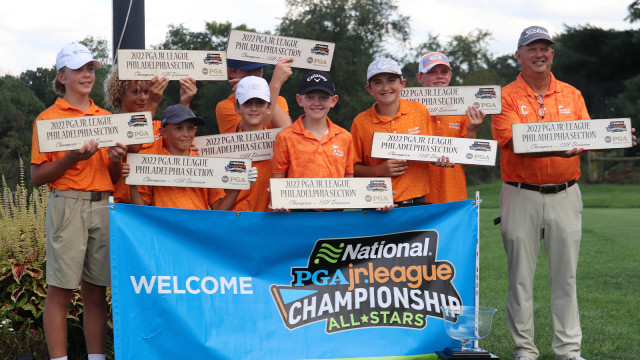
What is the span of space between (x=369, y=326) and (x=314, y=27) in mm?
45434

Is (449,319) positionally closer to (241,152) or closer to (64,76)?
(241,152)

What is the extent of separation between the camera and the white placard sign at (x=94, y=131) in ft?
16.1

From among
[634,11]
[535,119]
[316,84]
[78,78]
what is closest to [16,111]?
[78,78]

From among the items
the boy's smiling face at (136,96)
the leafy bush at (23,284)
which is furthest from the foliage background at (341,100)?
the boy's smiling face at (136,96)

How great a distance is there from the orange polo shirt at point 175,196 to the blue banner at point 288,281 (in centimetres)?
26

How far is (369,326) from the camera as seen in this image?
17.6ft

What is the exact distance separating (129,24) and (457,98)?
271cm

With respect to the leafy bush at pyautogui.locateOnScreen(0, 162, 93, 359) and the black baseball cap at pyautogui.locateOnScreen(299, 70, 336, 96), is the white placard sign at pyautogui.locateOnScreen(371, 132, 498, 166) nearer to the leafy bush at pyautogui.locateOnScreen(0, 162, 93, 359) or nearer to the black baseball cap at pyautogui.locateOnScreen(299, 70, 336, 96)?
the black baseball cap at pyautogui.locateOnScreen(299, 70, 336, 96)

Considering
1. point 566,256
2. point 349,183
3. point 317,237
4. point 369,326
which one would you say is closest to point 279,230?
point 317,237

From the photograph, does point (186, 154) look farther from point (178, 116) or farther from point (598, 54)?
point (598, 54)

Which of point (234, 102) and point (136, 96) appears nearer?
point (136, 96)

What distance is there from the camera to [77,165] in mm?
5184

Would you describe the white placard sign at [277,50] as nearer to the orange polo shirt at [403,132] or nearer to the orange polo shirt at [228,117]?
the orange polo shirt at [228,117]

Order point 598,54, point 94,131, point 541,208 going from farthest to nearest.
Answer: point 598,54, point 541,208, point 94,131
